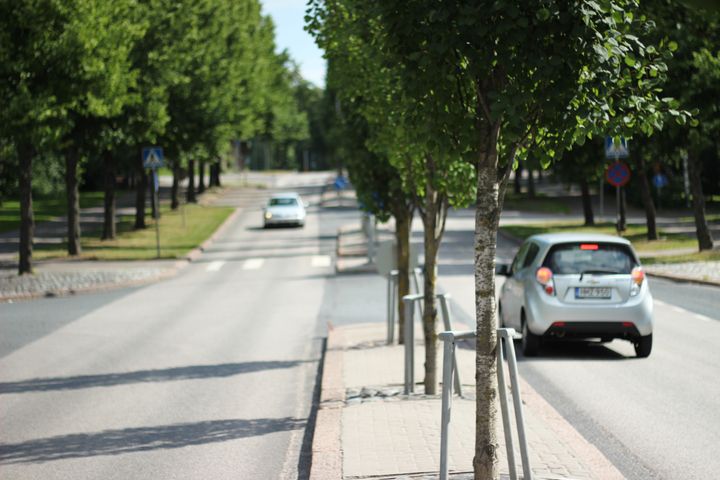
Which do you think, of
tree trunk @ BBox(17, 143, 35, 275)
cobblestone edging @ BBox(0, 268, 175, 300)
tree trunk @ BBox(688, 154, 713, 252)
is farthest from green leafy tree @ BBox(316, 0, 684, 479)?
tree trunk @ BBox(688, 154, 713, 252)

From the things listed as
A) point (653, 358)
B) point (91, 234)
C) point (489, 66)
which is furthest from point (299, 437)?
A: point (91, 234)

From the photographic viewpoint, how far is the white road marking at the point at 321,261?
118ft

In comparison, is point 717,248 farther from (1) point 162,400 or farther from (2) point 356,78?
(1) point 162,400

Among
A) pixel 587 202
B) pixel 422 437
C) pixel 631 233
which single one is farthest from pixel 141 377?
pixel 587 202

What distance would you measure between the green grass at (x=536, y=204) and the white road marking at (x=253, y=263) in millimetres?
28801

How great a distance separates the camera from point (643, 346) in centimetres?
1530

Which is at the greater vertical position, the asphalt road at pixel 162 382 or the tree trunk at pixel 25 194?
the tree trunk at pixel 25 194

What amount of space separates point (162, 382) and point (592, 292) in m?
5.46

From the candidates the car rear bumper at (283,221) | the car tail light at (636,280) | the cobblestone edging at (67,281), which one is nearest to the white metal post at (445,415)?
the car tail light at (636,280)

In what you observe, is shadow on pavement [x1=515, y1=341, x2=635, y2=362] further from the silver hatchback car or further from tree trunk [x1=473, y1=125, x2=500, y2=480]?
tree trunk [x1=473, y1=125, x2=500, y2=480]

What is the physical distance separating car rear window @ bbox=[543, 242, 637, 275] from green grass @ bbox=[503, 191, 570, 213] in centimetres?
4889

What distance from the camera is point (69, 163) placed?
1532 inches

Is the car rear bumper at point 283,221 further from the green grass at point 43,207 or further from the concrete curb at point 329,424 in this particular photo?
the concrete curb at point 329,424

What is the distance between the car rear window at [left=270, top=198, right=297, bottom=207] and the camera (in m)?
56.3
